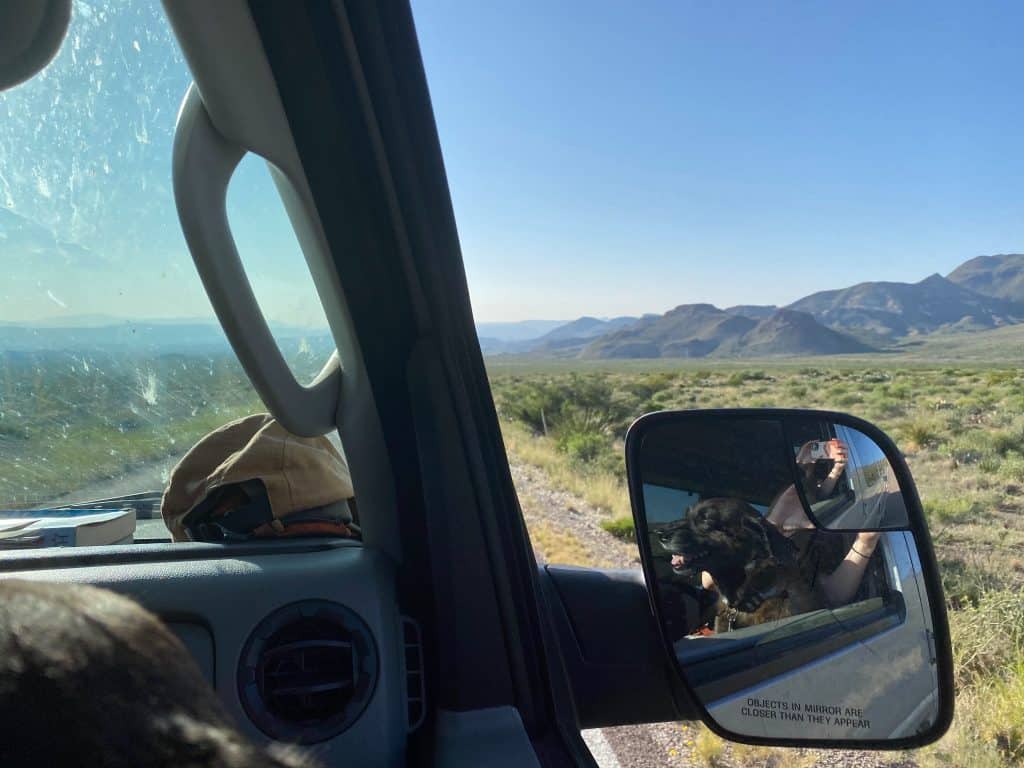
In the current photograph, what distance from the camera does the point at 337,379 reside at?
2100 millimetres

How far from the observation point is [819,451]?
2.07 meters

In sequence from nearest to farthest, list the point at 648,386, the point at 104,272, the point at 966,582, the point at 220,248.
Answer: the point at 220,248
the point at 104,272
the point at 966,582
the point at 648,386

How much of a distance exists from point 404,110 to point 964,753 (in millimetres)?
5165

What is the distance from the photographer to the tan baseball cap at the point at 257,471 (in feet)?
7.06

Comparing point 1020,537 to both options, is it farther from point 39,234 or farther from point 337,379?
point 39,234

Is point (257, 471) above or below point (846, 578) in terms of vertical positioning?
above

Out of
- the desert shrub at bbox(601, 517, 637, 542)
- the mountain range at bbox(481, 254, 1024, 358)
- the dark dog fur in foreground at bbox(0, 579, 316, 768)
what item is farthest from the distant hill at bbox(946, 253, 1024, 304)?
the dark dog fur in foreground at bbox(0, 579, 316, 768)

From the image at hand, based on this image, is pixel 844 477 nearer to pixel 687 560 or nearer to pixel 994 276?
pixel 687 560

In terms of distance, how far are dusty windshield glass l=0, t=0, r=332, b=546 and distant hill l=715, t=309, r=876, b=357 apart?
7570 cm

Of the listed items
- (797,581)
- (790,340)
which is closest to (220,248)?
(797,581)

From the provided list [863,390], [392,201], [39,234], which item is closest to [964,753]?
[392,201]

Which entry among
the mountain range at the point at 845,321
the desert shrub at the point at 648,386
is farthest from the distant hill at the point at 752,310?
the desert shrub at the point at 648,386

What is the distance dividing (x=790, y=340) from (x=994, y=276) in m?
48.1

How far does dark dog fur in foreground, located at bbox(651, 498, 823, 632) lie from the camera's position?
6.30ft
